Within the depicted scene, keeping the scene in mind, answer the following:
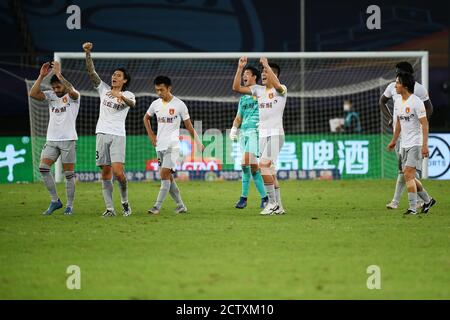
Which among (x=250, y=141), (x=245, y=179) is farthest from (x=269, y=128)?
(x=245, y=179)

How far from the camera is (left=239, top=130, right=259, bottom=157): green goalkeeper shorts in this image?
16.2 meters

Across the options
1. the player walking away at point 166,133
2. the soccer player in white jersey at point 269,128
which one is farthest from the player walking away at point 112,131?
the soccer player in white jersey at point 269,128

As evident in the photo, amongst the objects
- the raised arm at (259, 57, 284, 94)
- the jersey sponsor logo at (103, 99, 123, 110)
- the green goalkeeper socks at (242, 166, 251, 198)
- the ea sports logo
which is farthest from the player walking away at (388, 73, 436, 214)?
the ea sports logo

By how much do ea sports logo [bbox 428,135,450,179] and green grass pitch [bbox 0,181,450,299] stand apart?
292 inches

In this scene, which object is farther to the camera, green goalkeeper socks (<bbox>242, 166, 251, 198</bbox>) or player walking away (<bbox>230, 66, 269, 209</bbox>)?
green goalkeeper socks (<bbox>242, 166, 251, 198</bbox>)

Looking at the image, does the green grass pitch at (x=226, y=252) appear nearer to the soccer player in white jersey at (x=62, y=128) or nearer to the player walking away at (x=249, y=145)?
the player walking away at (x=249, y=145)

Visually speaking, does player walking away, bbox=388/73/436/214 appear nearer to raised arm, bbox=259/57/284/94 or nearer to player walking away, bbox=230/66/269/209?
raised arm, bbox=259/57/284/94

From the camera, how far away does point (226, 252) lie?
1032 cm

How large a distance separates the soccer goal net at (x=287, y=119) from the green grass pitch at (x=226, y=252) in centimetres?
749

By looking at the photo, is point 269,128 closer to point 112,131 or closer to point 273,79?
point 273,79

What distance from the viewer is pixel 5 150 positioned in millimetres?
23766
